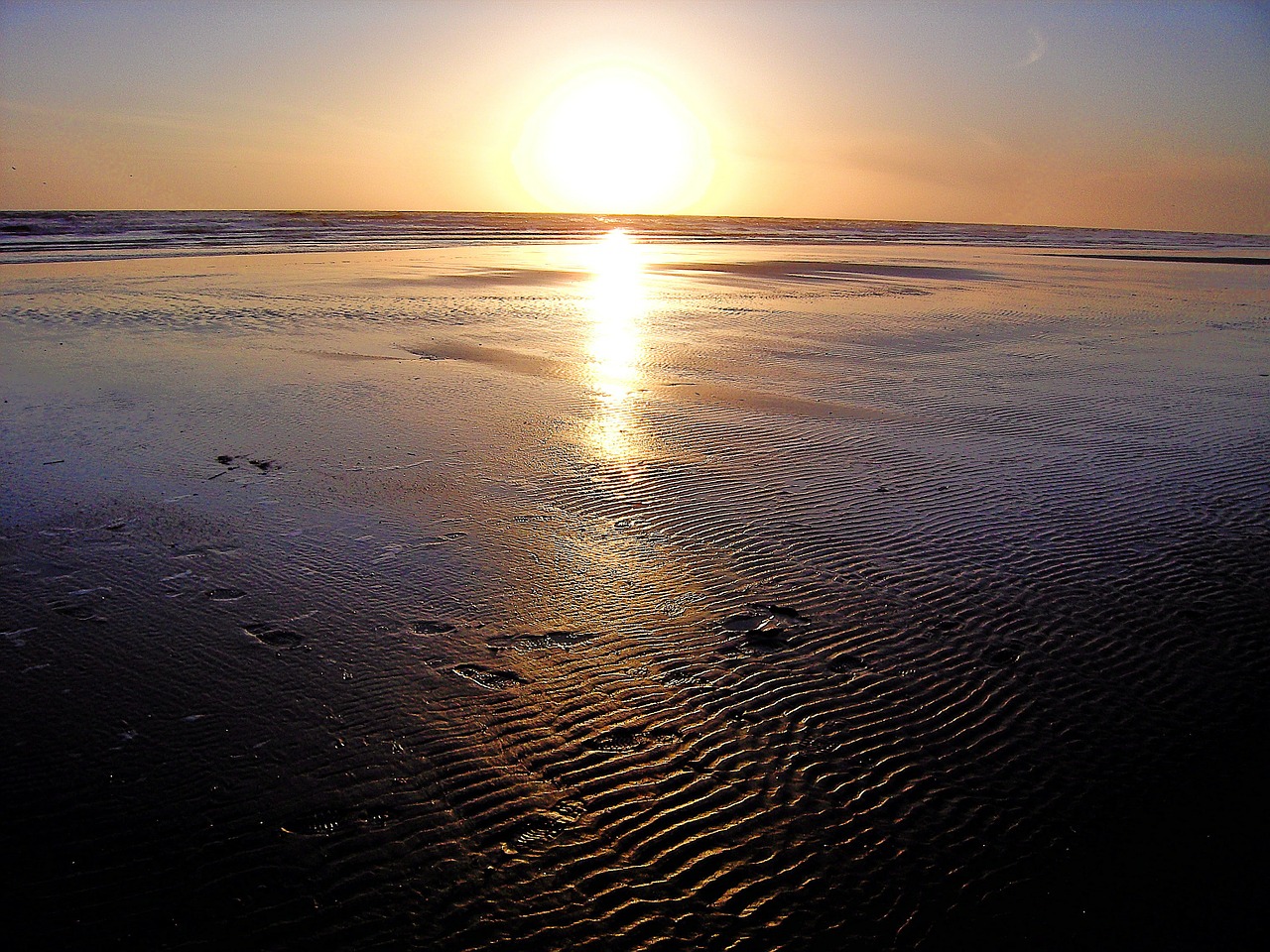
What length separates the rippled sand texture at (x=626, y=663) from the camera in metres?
3.12

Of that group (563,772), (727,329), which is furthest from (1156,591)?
(727,329)

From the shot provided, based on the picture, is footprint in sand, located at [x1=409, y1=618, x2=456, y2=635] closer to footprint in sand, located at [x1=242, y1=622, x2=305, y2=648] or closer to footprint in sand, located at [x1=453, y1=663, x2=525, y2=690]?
footprint in sand, located at [x1=453, y1=663, x2=525, y2=690]

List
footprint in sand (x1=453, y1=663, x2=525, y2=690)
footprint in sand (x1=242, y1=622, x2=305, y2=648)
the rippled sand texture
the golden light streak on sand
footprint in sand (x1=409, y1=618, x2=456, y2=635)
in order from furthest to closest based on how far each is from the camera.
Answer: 1. the golden light streak on sand
2. footprint in sand (x1=409, y1=618, x2=456, y2=635)
3. footprint in sand (x1=242, y1=622, x2=305, y2=648)
4. footprint in sand (x1=453, y1=663, x2=525, y2=690)
5. the rippled sand texture

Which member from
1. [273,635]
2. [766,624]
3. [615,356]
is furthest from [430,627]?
[615,356]

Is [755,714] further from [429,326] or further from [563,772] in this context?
[429,326]

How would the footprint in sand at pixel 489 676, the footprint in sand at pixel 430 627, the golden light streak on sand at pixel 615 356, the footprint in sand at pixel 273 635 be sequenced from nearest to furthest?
the footprint in sand at pixel 489 676 → the footprint in sand at pixel 273 635 → the footprint in sand at pixel 430 627 → the golden light streak on sand at pixel 615 356

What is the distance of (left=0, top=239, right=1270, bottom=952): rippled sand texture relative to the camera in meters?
3.12

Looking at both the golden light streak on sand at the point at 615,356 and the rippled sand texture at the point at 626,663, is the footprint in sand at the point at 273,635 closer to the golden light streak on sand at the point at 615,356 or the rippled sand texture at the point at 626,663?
the rippled sand texture at the point at 626,663

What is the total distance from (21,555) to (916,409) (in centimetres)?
851

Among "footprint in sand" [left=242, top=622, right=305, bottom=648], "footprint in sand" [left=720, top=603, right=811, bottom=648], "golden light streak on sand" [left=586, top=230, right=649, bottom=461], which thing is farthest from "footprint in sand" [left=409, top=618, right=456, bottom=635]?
"golden light streak on sand" [left=586, top=230, right=649, bottom=461]

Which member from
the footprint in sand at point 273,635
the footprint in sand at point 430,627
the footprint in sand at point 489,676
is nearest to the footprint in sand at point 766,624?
the footprint in sand at point 489,676

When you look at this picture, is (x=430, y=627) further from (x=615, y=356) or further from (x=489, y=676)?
(x=615, y=356)

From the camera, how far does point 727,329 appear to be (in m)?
15.7

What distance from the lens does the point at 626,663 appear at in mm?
4562
